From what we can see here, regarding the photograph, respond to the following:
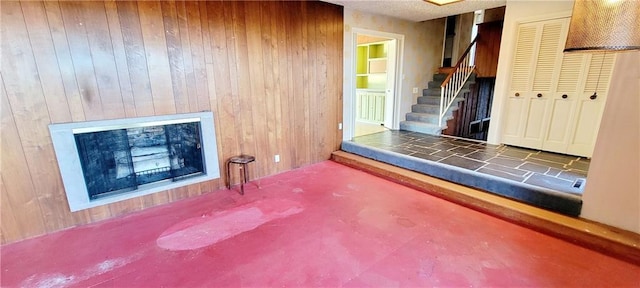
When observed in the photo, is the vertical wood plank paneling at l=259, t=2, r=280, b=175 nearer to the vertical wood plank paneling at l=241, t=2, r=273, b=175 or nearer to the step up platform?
the vertical wood plank paneling at l=241, t=2, r=273, b=175

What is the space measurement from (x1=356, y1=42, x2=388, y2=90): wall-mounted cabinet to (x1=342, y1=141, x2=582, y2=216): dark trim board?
10.7 ft

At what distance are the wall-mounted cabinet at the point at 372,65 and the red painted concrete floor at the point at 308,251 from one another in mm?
4525

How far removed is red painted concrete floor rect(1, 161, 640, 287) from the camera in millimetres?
1961

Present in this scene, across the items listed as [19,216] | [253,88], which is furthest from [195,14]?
[19,216]

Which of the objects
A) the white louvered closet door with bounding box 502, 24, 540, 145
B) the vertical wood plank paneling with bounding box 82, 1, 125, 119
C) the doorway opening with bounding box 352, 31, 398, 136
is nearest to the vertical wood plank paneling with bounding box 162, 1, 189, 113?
the vertical wood plank paneling with bounding box 82, 1, 125, 119

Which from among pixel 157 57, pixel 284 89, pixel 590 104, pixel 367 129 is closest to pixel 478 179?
pixel 590 104

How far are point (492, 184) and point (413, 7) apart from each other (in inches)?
116

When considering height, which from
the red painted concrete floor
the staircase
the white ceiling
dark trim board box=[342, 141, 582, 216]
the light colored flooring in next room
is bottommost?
the red painted concrete floor

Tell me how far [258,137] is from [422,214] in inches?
91.8

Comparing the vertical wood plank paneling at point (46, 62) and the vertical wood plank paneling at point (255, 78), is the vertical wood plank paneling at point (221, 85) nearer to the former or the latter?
the vertical wood plank paneling at point (255, 78)

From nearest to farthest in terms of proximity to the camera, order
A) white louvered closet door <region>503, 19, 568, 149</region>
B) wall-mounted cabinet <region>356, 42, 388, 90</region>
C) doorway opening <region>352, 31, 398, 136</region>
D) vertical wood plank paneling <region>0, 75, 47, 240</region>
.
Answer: vertical wood plank paneling <region>0, 75, 47, 240</region>, white louvered closet door <region>503, 19, 568, 149</region>, doorway opening <region>352, 31, 398, 136</region>, wall-mounted cabinet <region>356, 42, 388, 90</region>

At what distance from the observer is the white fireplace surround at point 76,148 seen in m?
2.54

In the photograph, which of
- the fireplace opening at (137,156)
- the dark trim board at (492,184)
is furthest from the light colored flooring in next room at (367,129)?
the fireplace opening at (137,156)

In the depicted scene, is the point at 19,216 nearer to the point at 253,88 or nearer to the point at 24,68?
the point at 24,68
